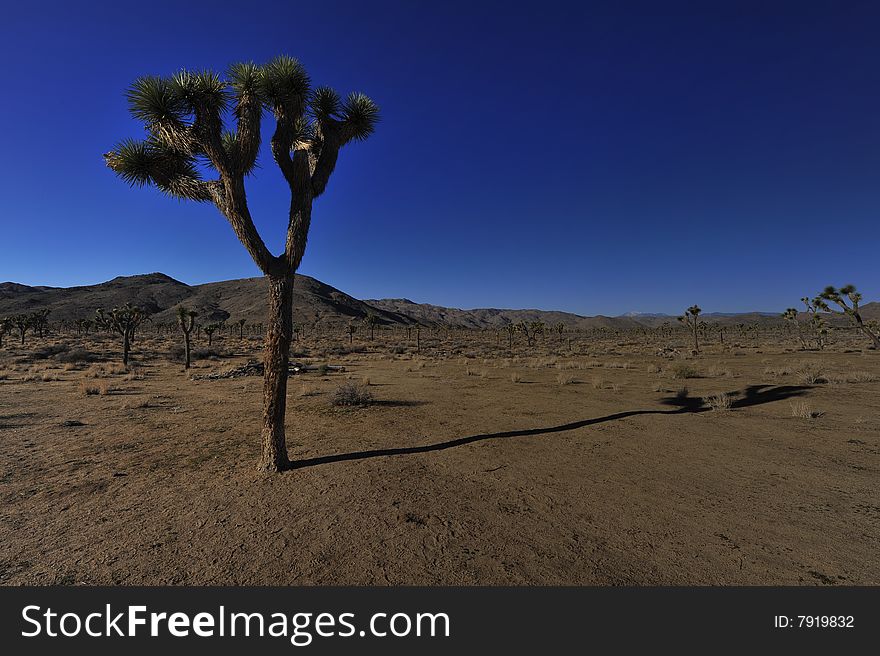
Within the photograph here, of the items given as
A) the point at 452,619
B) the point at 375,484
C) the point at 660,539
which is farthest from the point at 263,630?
the point at 660,539

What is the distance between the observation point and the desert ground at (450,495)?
→ 3.88 metres

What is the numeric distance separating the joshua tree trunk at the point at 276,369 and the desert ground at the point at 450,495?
444mm

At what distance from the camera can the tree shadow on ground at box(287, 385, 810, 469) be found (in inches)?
293

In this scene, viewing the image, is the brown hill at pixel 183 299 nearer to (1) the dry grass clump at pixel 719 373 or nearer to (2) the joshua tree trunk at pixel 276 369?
(1) the dry grass clump at pixel 719 373

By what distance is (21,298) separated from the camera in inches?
5591

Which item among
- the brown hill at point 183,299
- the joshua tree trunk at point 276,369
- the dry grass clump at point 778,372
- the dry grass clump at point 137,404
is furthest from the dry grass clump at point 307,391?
the brown hill at point 183,299

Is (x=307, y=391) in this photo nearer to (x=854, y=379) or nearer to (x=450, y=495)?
(x=450, y=495)

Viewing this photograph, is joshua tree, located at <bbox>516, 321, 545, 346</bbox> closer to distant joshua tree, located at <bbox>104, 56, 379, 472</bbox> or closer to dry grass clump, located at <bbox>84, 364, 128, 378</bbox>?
dry grass clump, located at <bbox>84, 364, 128, 378</bbox>

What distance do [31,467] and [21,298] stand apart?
20370 centimetres

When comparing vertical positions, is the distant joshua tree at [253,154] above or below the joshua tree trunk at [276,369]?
above

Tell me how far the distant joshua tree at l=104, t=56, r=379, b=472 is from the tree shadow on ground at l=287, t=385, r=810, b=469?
1.13 m

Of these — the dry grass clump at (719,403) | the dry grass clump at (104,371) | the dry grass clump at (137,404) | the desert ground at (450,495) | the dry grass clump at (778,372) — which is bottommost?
the desert ground at (450,495)

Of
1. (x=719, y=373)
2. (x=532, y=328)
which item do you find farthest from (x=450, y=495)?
(x=532, y=328)

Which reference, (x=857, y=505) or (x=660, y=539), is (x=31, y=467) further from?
(x=857, y=505)
